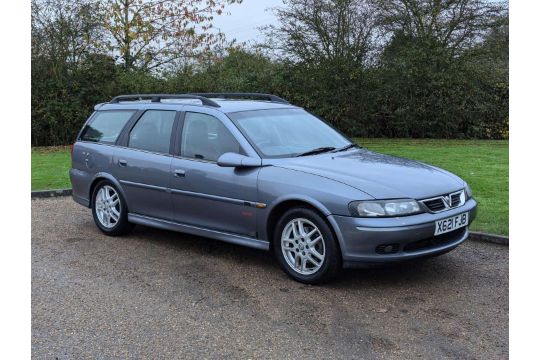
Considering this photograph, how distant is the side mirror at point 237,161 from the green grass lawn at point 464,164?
9.53 feet

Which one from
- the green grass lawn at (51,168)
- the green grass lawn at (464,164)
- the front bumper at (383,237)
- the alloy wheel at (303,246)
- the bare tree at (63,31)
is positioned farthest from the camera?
the bare tree at (63,31)

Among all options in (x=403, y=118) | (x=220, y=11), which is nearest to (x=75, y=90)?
(x=220, y=11)

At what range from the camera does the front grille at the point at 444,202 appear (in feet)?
16.6

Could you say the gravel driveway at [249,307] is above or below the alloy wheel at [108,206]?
below

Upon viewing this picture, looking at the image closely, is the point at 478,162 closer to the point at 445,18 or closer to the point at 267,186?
the point at 445,18

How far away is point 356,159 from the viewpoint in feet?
19.1

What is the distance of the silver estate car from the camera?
4.95m

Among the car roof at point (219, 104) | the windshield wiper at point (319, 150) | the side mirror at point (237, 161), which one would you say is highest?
the car roof at point (219, 104)

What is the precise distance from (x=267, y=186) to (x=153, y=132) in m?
1.96

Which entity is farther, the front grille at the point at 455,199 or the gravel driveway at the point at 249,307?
the front grille at the point at 455,199

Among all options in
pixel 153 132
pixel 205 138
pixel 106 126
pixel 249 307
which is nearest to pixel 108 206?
pixel 106 126

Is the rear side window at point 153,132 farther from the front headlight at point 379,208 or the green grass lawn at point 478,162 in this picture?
the green grass lawn at point 478,162

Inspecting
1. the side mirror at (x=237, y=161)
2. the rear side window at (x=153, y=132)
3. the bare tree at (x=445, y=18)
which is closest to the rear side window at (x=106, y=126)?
the rear side window at (x=153, y=132)

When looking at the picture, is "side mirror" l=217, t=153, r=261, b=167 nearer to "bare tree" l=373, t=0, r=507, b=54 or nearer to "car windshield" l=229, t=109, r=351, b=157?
"car windshield" l=229, t=109, r=351, b=157
